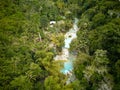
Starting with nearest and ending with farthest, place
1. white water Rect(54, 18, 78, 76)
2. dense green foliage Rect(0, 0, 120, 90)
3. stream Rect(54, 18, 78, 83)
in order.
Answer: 1. dense green foliage Rect(0, 0, 120, 90)
2. stream Rect(54, 18, 78, 83)
3. white water Rect(54, 18, 78, 76)

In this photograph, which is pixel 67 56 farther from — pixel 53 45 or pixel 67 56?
pixel 53 45

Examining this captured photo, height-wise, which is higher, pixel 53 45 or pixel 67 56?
pixel 53 45

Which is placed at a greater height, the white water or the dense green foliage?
the dense green foliage

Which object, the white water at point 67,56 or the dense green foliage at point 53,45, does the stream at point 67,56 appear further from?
the dense green foliage at point 53,45

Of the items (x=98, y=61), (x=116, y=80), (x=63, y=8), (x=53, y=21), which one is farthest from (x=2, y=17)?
(x=116, y=80)

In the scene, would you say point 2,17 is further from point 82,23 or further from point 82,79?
point 82,79

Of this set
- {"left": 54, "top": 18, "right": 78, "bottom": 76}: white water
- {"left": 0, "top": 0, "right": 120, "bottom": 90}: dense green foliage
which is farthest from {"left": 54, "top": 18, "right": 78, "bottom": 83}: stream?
{"left": 0, "top": 0, "right": 120, "bottom": 90}: dense green foliage

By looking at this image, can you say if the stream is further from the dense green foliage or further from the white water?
the dense green foliage

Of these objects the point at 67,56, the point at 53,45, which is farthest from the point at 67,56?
the point at 53,45

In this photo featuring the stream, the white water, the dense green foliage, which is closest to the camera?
the dense green foliage

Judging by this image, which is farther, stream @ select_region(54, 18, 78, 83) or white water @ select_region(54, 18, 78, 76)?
white water @ select_region(54, 18, 78, 76)
